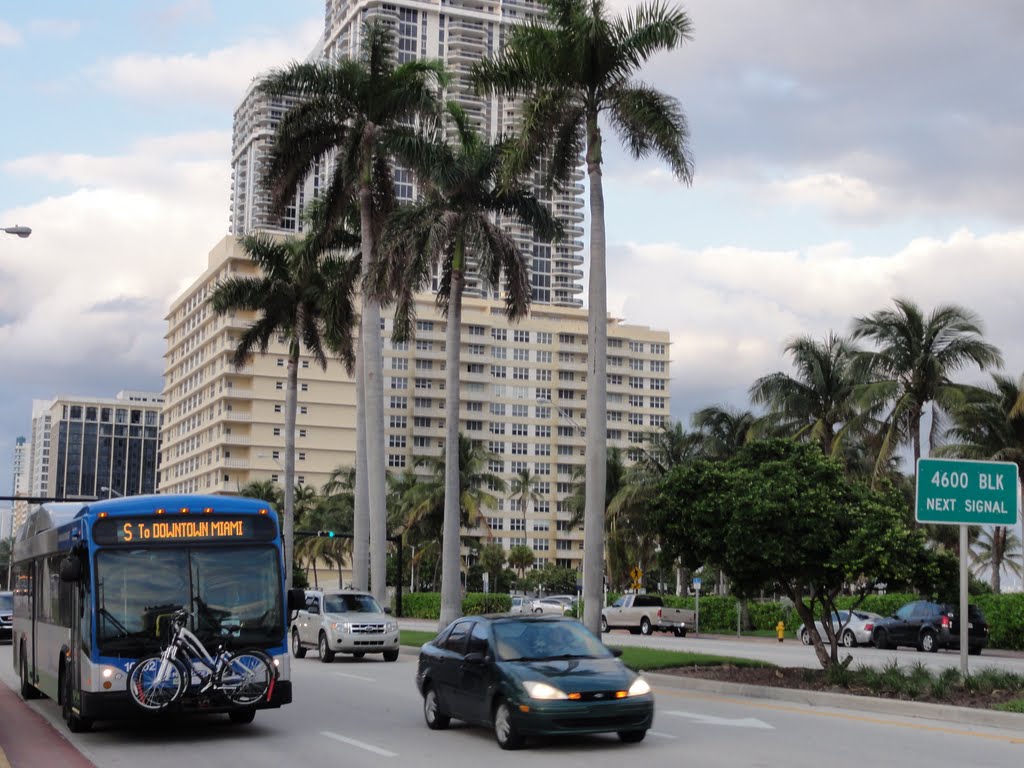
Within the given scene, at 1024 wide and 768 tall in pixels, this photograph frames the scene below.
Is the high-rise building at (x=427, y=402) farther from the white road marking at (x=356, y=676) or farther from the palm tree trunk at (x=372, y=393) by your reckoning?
the white road marking at (x=356, y=676)

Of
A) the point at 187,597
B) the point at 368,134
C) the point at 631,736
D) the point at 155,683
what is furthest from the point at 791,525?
the point at 368,134

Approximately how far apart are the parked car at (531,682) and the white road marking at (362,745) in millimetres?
1210

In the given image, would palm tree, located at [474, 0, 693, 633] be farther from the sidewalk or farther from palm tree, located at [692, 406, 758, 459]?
palm tree, located at [692, 406, 758, 459]

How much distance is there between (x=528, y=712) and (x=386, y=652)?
18.5m

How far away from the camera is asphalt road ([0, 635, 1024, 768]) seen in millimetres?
13086

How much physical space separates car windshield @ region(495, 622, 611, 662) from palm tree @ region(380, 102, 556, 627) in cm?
2393

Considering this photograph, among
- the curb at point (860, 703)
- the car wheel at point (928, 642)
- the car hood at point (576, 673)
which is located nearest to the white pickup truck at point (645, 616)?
Result: the car wheel at point (928, 642)

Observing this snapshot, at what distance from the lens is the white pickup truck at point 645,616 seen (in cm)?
5356

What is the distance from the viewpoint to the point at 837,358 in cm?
5444

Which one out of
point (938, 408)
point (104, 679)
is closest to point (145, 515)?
point (104, 679)

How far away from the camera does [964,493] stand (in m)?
19.3

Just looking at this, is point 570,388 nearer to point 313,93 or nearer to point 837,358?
point 837,358

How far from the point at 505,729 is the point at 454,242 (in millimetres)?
27046

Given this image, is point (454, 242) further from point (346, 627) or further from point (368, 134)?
point (346, 627)
